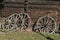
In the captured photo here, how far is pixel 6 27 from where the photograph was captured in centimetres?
1448

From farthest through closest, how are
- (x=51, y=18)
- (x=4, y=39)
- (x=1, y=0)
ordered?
1. (x=1, y=0)
2. (x=51, y=18)
3. (x=4, y=39)

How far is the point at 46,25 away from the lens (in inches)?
Answer: 555

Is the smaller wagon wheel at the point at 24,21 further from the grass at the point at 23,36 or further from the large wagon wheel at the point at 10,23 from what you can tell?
the grass at the point at 23,36

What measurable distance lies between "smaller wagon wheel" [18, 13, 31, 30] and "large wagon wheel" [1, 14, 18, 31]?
290mm

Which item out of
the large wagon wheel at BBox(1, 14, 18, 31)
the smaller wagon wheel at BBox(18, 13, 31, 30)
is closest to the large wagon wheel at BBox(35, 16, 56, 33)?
the smaller wagon wheel at BBox(18, 13, 31, 30)

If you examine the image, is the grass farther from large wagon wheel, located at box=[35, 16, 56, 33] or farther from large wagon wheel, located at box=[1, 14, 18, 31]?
large wagon wheel, located at box=[1, 14, 18, 31]

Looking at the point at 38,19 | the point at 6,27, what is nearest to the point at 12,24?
the point at 6,27

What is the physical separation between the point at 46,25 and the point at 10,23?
6.76ft

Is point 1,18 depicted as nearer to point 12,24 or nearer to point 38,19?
point 12,24

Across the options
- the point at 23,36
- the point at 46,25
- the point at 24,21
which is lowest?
the point at 23,36

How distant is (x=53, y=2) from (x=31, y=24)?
1750 mm

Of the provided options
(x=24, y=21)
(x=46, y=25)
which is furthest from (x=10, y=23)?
(x=46, y=25)

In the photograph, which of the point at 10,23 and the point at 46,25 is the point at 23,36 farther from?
the point at 10,23

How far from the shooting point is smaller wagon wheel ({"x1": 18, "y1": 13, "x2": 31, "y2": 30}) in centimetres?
1435
